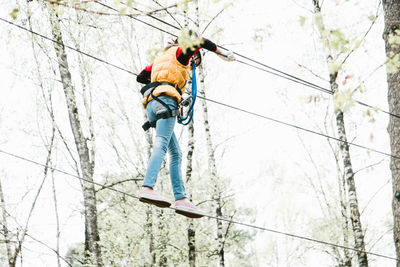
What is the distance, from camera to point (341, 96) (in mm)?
2508

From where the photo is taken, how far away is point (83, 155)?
888 cm

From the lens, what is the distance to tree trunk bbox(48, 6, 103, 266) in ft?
27.4

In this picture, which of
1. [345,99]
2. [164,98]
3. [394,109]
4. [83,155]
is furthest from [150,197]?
[83,155]

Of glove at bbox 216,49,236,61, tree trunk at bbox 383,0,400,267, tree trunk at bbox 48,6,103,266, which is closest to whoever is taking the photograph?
glove at bbox 216,49,236,61

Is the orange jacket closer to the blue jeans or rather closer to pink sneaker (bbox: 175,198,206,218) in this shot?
the blue jeans

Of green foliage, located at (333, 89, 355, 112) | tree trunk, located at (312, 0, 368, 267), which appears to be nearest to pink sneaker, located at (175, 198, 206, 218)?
green foliage, located at (333, 89, 355, 112)

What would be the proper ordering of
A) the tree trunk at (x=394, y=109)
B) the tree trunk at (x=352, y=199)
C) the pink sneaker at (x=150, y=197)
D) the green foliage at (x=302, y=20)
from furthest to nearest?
the tree trunk at (x=352, y=199), the tree trunk at (x=394, y=109), the pink sneaker at (x=150, y=197), the green foliage at (x=302, y=20)

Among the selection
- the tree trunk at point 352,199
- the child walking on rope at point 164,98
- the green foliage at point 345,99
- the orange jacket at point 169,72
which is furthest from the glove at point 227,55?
the tree trunk at point 352,199

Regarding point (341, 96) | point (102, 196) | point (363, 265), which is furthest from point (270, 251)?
point (341, 96)

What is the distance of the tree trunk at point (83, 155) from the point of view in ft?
27.4

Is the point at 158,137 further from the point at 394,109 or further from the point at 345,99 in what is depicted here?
the point at 394,109

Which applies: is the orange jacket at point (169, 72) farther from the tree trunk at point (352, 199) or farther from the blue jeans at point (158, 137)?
the tree trunk at point (352, 199)

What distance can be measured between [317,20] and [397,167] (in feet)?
8.54

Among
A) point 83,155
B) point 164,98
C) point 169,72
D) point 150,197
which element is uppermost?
point 83,155
